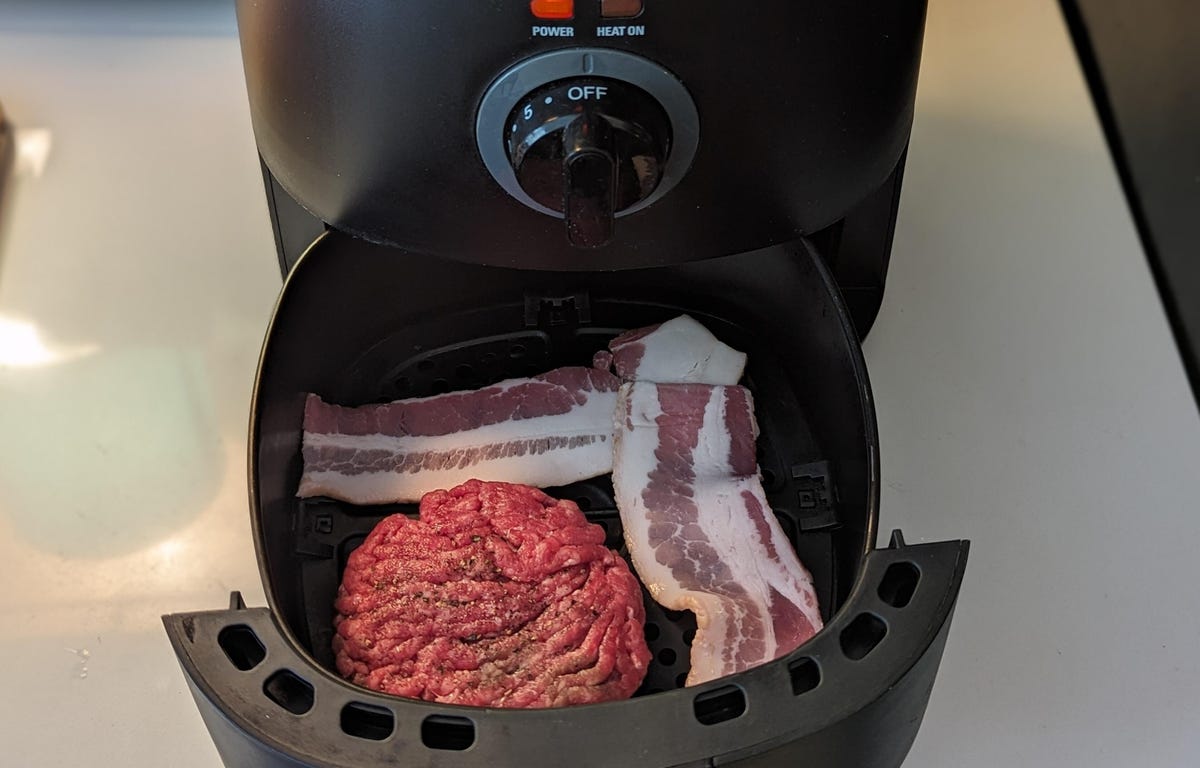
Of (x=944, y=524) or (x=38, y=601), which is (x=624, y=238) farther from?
(x=38, y=601)

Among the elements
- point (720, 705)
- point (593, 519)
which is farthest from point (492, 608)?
point (720, 705)

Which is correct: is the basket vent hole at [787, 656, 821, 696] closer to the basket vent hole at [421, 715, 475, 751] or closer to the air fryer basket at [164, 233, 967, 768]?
the air fryer basket at [164, 233, 967, 768]

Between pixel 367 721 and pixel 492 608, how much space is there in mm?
176

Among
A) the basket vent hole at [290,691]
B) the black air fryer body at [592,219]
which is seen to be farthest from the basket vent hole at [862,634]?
the basket vent hole at [290,691]

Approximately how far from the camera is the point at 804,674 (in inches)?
21.6

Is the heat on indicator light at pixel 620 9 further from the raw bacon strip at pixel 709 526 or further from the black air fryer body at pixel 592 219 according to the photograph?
the raw bacon strip at pixel 709 526

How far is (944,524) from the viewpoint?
842 millimetres

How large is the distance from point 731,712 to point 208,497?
18.2 inches

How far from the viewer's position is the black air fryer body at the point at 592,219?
0.53 metres

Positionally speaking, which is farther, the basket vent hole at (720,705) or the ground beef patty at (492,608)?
the ground beef patty at (492,608)

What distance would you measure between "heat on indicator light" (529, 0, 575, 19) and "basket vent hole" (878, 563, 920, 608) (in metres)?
0.29

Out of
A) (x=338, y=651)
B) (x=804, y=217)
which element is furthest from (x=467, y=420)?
(x=804, y=217)

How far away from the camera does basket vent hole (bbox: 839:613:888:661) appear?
1.82 ft

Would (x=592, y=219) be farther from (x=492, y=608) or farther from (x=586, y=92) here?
(x=492, y=608)
